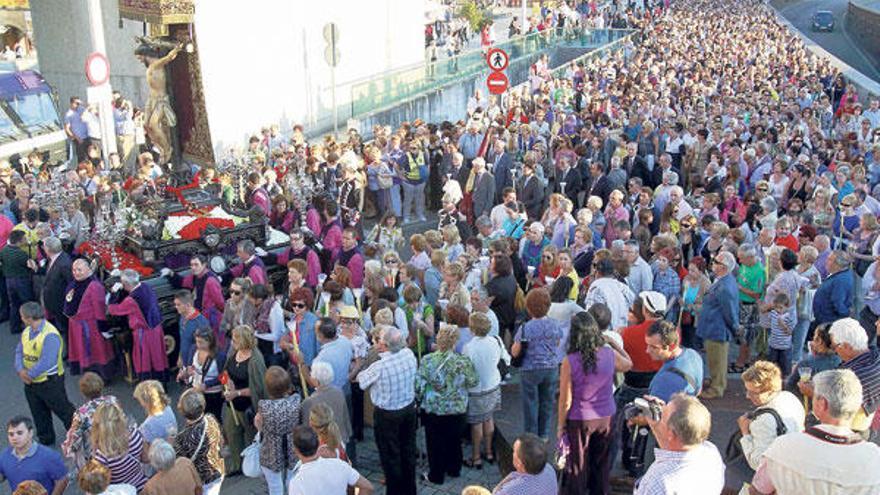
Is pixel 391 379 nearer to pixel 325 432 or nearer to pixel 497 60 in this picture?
pixel 325 432

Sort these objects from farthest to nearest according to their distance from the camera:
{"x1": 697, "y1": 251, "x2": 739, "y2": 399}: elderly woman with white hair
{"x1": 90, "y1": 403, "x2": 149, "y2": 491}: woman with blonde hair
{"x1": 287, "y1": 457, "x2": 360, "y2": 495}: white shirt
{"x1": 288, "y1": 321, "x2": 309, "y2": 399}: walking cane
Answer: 1. {"x1": 697, "y1": 251, "x2": 739, "y2": 399}: elderly woman with white hair
2. {"x1": 288, "y1": 321, "x2": 309, "y2": 399}: walking cane
3. {"x1": 90, "y1": 403, "x2": 149, "y2": 491}: woman with blonde hair
4. {"x1": 287, "y1": 457, "x2": 360, "y2": 495}: white shirt

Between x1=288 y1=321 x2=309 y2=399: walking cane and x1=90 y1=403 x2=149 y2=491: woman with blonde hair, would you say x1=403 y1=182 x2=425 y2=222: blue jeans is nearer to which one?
x1=288 y1=321 x2=309 y2=399: walking cane

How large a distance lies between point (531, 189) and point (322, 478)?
7.93 meters

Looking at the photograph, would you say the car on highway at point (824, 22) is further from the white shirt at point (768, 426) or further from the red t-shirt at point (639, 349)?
the white shirt at point (768, 426)

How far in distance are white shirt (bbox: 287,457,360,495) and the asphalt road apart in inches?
1554

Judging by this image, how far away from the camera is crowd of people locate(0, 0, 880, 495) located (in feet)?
16.7

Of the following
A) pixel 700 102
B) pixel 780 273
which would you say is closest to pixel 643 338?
pixel 780 273

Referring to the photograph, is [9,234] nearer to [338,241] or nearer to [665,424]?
[338,241]

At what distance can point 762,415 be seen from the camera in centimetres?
479

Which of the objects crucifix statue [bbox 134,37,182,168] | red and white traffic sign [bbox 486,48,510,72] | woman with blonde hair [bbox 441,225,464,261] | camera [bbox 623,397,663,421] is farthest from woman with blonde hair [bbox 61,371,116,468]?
red and white traffic sign [bbox 486,48,510,72]

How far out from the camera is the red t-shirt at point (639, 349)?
635 cm

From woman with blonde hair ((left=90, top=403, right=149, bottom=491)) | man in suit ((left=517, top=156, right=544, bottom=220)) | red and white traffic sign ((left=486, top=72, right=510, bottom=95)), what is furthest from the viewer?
red and white traffic sign ((left=486, top=72, right=510, bottom=95))

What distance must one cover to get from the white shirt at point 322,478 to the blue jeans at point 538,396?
2.16 meters

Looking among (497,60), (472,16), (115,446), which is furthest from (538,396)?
(472,16)
